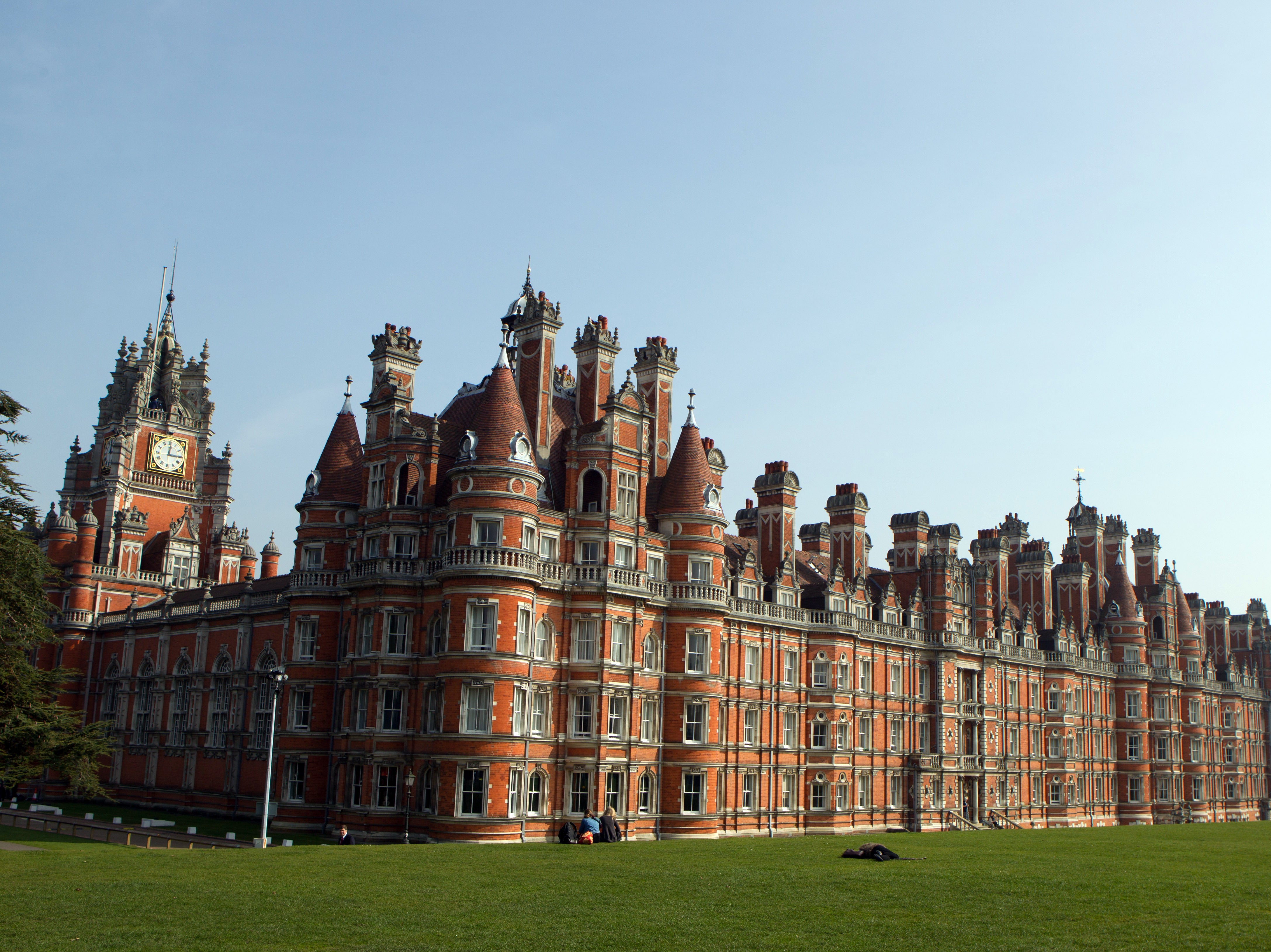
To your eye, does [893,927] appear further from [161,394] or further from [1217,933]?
[161,394]

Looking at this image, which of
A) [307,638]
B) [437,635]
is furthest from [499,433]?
[307,638]

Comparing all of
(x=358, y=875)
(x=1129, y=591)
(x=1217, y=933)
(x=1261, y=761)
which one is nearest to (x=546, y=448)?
(x=358, y=875)

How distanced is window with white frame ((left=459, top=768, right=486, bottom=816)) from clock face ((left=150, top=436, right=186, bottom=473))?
51.8 m

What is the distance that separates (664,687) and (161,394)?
55940mm

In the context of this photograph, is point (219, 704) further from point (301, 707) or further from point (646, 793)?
point (646, 793)

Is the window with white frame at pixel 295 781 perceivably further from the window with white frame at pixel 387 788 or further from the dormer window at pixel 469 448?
the dormer window at pixel 469 448

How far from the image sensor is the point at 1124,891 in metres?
31.6

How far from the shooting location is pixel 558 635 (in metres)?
55.3

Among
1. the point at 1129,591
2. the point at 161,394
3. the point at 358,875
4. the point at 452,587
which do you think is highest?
the point at 161,394

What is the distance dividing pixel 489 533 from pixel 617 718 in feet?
36.9

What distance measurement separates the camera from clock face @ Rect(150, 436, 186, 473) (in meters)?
91.1

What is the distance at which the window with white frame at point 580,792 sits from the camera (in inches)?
2133

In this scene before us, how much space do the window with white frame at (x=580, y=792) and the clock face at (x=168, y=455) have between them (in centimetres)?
5167

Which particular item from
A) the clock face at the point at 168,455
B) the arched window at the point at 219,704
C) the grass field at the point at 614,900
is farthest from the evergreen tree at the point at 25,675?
the clock face at the point at 168,455
